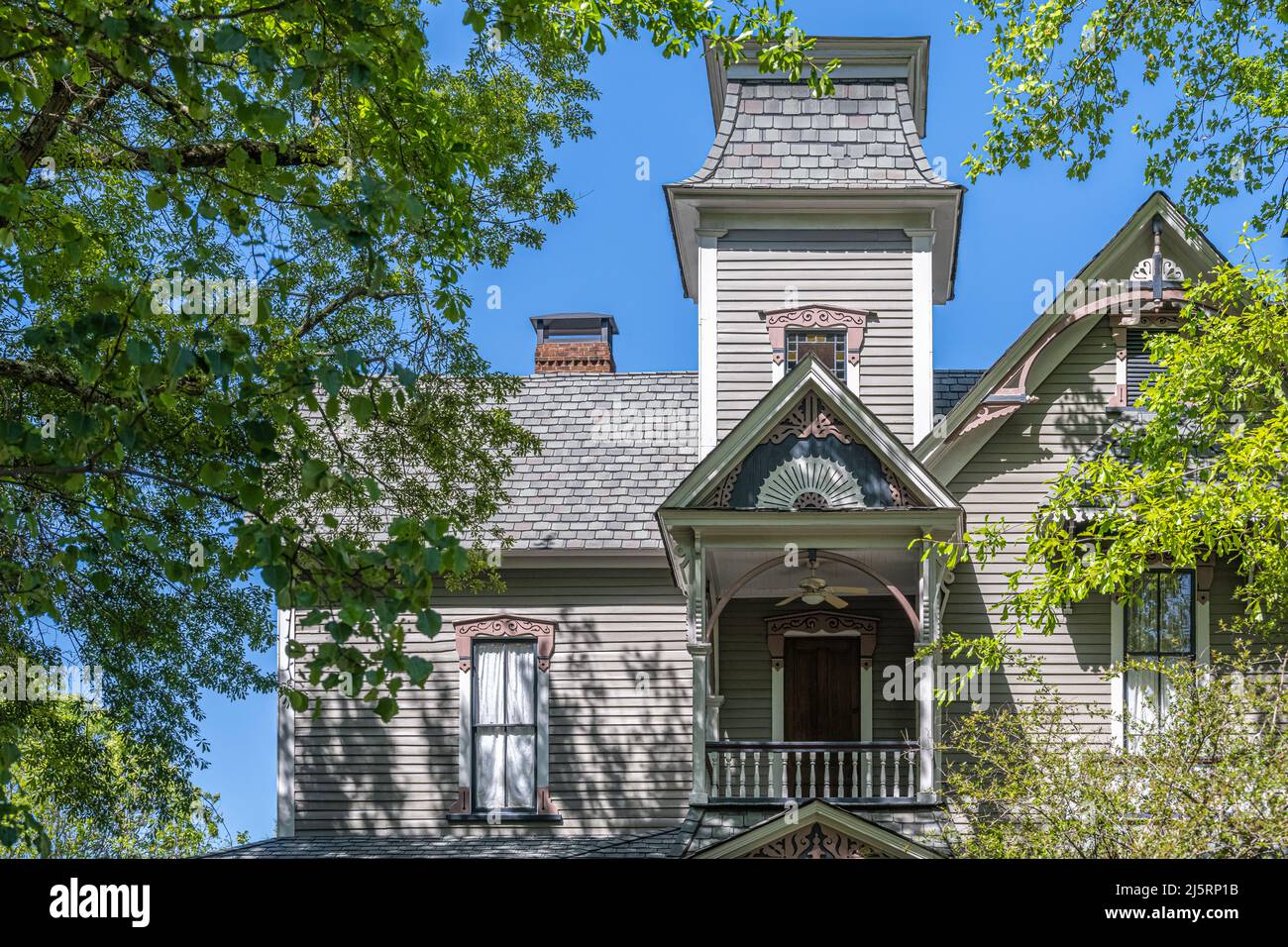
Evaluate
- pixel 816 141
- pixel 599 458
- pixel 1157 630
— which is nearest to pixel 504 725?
pixel 599 458

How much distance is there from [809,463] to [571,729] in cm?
521

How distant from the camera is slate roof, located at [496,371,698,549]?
63.7ft

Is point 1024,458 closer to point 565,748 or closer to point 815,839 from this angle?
point 815,839

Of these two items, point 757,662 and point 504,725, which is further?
point 504,725

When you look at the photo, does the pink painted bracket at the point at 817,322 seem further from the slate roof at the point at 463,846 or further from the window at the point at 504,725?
the slate roof at the point at 463,846

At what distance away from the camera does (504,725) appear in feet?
62.8

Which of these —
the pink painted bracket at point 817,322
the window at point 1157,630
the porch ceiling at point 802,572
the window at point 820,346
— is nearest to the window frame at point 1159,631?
the window at point 1157,630

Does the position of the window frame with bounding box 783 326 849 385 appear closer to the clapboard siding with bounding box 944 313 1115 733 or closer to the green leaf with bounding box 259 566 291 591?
the clapboard siding with bounding box 944 313 1115 733

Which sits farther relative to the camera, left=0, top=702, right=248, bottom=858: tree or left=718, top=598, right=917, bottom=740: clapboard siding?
left=718, top=598, right=917, bottom=740: clapboard siding

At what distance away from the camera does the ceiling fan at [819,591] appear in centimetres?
1736

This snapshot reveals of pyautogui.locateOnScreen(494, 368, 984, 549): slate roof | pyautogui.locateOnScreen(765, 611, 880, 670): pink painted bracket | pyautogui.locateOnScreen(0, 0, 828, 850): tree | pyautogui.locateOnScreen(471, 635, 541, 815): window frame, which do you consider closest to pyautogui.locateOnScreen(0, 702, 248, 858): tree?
pyautogui.locateOnScreen(0, 0, 828, 850): tree

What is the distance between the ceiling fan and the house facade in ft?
0.26

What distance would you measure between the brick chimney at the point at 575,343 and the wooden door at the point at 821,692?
664cm

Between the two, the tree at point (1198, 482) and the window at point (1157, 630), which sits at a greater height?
the tree at point (1198, 482)
